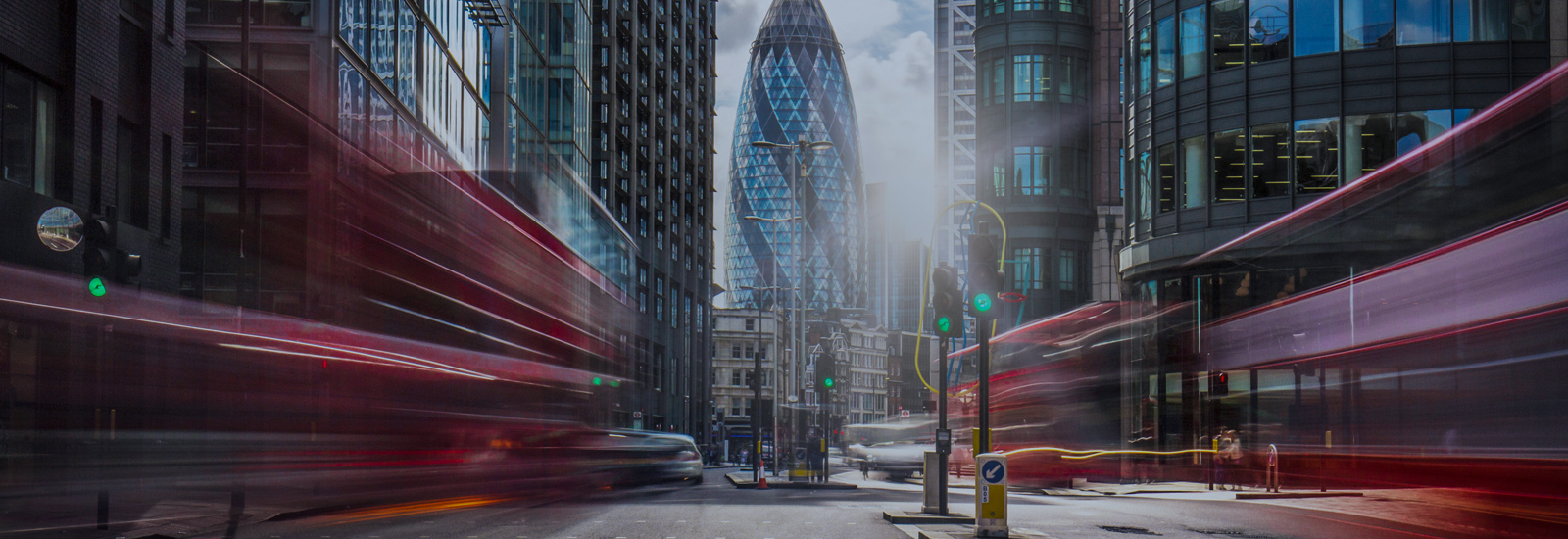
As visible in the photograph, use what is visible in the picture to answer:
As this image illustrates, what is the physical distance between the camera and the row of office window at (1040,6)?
55844 mm

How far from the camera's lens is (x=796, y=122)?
18312cm

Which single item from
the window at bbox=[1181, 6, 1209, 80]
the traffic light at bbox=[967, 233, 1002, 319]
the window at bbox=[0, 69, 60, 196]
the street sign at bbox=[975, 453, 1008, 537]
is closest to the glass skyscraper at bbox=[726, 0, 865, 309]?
the window at bbox=[1181, 6, 1209, 80]

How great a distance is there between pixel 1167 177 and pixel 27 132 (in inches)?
1135

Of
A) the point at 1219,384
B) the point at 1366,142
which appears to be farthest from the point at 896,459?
the point at 1219,384

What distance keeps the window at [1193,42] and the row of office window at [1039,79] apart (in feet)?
63.2

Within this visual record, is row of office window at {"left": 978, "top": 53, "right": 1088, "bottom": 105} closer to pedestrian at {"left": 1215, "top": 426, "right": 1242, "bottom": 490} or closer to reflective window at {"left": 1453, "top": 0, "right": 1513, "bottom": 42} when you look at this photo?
reflective window at {"left": 1453, "top": 0, "right": 1513, "bottom": 42}

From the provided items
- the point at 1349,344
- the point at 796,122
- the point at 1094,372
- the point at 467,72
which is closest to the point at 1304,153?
the point at 1094,372

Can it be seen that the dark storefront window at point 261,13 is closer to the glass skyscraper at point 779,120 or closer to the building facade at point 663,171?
the building facade at point 663,171

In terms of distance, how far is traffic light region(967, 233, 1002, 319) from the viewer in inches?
653

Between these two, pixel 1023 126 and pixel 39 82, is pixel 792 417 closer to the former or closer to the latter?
pixel 1023 126

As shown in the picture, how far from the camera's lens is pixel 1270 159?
109ft

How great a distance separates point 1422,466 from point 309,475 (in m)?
7.99

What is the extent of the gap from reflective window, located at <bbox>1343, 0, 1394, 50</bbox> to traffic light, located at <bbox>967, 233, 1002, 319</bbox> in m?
19.6

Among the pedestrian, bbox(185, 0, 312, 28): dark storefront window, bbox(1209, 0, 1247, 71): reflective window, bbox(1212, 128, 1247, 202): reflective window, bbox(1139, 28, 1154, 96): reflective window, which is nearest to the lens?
bbox(185, 0, 312, 28): dark storefront window
